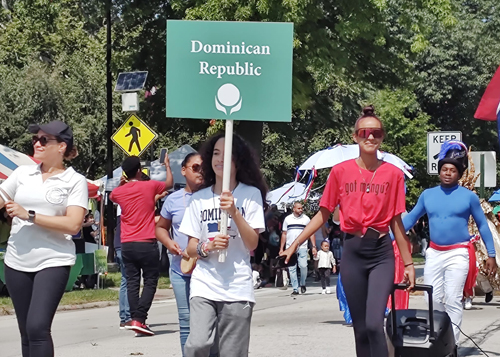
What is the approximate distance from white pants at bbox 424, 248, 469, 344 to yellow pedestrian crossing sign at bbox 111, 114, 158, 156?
38.9 ft

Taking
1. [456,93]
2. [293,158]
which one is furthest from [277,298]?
[456,93]

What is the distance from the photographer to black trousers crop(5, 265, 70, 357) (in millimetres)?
5980

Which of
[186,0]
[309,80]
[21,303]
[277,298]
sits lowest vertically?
[277,298]

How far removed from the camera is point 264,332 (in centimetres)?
1134

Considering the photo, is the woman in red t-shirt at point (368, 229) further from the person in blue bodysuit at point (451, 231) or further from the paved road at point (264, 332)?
the paved road at point (264, 332)

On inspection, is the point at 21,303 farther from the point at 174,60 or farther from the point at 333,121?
the point at 333,121

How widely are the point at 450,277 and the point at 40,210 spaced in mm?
3751

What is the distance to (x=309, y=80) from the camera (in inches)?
930

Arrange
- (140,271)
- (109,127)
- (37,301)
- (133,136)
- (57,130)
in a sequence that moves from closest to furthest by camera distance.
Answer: (37,301)
(57,130)
(140,271)
(133,136)
(109,127)

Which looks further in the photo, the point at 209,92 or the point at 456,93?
the point at 456,93

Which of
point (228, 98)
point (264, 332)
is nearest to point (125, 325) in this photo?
point (264, 332)

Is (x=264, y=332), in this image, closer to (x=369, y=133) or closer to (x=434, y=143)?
(x=369, y=133)

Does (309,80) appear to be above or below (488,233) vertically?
above

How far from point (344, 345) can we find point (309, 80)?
14.3 meters
